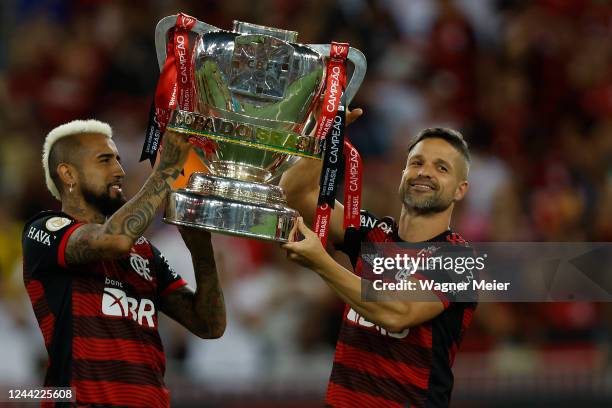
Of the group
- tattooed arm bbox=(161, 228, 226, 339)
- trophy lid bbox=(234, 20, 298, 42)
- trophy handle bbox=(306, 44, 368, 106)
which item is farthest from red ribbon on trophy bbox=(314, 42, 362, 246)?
tattooed arm bbox=(161, 228, 226, 339)

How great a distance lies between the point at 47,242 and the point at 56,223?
0.29ft

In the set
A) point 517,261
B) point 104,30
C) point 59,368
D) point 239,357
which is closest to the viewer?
point 59,368

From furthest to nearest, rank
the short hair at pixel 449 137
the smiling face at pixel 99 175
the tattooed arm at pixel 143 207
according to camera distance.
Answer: the short hair at pixel 449 137 < the smiling face at pixel 99 175 < the tattooed arm at pixel 143 207

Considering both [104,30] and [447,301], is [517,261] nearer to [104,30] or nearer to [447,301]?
[447,301]

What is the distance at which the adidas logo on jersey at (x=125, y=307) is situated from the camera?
16.5 ft

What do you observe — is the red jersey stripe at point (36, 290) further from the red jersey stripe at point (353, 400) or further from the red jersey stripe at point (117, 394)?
the red jersey stripe at point (353, 400)

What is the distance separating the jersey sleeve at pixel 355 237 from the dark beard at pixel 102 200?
93 cm

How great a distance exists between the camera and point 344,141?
5105 mm

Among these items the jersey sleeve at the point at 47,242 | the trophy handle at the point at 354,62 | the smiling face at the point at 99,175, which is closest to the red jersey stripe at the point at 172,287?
the smiling face at the point at 99,175

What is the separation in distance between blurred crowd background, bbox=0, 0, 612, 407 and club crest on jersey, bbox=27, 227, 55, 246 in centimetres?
249

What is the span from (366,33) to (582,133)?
1.75m

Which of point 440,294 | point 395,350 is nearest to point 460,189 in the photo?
point 440,294

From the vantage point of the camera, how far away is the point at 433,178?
16.9 ft

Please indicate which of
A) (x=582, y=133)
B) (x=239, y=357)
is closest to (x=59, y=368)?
(x=239, y=357)
